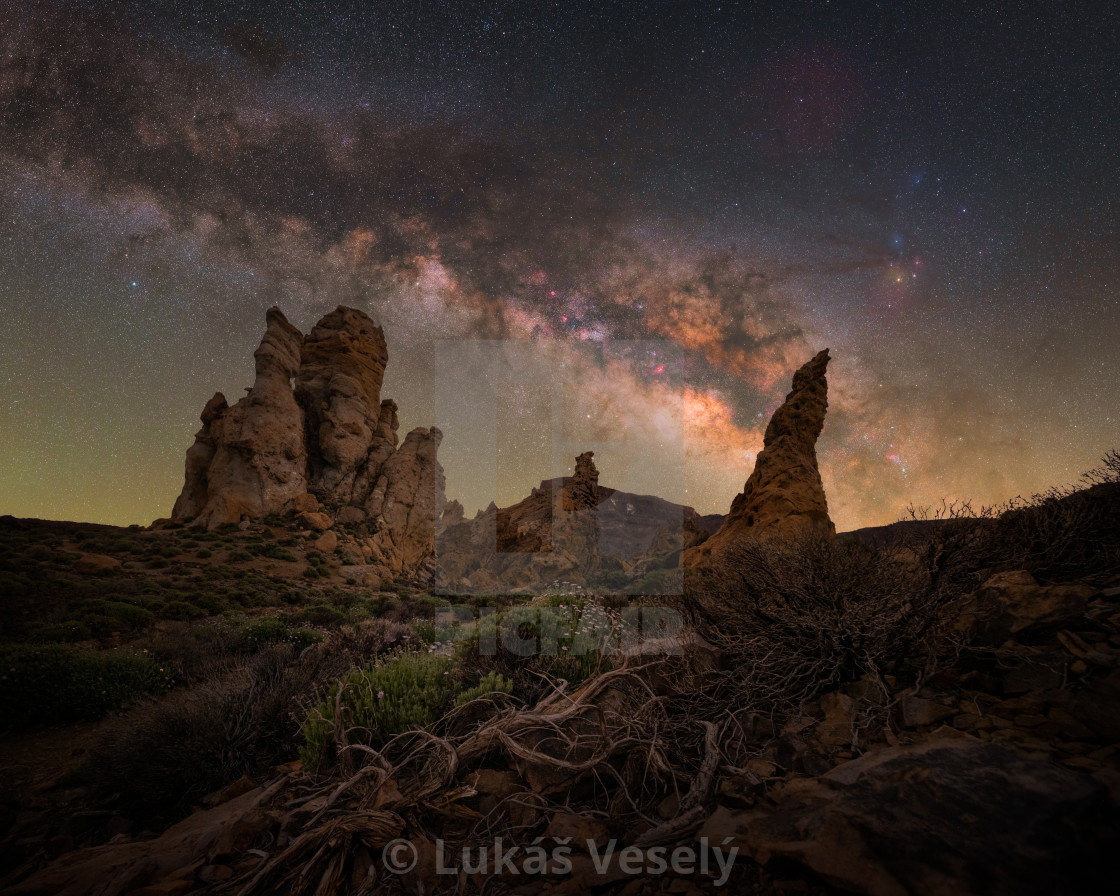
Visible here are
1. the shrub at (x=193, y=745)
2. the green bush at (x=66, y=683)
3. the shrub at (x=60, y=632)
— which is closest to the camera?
the shrub at (x=193, y=745)

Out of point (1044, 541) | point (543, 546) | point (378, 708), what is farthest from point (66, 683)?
point (543, 546)

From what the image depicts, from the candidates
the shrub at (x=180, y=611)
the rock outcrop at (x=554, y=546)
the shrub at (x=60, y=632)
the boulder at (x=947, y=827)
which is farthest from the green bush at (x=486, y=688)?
the rock outcrop at (x=554, y=546)

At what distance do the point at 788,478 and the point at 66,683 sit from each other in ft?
72.2

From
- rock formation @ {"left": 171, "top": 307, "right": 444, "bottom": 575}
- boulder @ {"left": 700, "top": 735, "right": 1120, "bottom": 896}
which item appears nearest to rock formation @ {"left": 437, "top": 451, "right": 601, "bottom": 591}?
rock formation @ {"left": 171, "top": 307, "right": 444, "bottom": 575}

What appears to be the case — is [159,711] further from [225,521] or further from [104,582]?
[225,521]

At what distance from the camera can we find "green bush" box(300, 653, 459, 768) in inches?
145

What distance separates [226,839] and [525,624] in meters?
3.97

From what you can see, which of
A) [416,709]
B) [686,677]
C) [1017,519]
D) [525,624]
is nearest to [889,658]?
[686,677]

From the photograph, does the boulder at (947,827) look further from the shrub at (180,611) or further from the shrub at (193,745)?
the shrub at (180,611)

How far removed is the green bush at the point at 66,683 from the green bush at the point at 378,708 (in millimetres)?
4599

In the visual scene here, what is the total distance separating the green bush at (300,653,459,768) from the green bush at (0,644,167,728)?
15.1ft

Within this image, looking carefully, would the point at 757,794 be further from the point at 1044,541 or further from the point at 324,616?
the point at 324,616

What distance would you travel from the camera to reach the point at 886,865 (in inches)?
57.3

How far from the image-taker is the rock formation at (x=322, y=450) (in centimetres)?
2881
